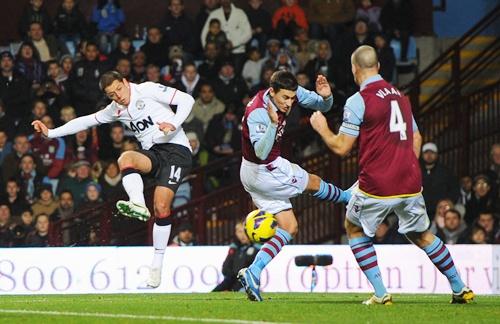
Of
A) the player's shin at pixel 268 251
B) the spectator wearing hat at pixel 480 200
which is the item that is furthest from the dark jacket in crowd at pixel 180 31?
the player's shin at pixel 268 251

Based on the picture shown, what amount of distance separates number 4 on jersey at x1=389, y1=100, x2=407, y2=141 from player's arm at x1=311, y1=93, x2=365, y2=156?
0.28 metres

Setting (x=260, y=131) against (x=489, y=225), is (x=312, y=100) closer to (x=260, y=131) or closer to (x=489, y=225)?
(x=260, y=131)

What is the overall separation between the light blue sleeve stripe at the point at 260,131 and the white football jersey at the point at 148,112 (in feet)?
5.63

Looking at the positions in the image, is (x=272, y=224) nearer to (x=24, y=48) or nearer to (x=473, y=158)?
(x=473, y=158)

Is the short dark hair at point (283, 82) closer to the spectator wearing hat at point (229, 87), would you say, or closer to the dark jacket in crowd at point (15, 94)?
the spectator wearing hat at point (229, 87)

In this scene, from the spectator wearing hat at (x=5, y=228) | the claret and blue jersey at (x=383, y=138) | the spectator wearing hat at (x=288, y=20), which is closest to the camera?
the claret and blue jersey at (x=383, y=138)

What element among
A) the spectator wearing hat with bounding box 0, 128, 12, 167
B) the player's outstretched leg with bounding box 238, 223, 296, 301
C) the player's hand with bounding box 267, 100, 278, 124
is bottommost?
the player's outstretched leg with bounding box 238, 223, 296, 301

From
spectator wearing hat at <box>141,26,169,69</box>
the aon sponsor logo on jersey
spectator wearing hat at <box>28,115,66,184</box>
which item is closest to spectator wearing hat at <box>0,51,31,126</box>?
spectator wearing hat at <box>28,115,66,184</box>

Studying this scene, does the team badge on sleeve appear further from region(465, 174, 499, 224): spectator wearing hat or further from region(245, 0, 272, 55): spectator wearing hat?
region(245, 0, 272, 55): spectator wearing hat

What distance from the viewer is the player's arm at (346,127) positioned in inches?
433

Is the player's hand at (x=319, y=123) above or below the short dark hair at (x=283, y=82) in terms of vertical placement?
below

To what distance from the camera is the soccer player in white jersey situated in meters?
14.0

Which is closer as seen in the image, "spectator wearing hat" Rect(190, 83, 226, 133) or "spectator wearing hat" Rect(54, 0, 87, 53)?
"spectator wearing hat" Rect(190, 83, 226, 133)

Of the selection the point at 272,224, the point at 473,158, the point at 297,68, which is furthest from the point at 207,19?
the point at 272,224
